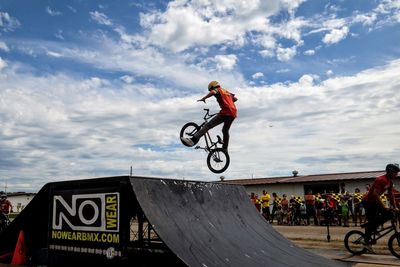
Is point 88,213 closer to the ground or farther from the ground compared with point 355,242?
farther from the ground

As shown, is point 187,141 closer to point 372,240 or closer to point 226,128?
point 226,128

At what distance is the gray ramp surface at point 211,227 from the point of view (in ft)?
16.5

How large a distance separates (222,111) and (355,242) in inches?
162

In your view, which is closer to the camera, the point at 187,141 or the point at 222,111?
the point at 222,111

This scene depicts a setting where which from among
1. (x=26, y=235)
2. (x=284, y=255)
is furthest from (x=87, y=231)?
(x=284, y=255)

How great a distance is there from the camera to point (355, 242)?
841cm

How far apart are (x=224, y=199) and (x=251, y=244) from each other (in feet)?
3.64

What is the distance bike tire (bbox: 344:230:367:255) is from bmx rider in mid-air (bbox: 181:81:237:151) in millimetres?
3634

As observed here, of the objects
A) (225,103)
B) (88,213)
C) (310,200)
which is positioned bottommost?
(88,213)

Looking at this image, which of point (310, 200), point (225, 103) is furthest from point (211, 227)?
point (310, 200)

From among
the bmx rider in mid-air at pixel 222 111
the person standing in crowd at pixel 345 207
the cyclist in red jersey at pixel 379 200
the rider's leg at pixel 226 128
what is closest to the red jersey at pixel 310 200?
the person standing in crowd at pixel 345 207

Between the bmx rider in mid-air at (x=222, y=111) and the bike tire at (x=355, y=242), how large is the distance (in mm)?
3634

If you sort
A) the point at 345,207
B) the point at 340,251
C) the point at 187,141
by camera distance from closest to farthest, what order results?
the point at 187,141, the point at 340,251, the point at 345,207

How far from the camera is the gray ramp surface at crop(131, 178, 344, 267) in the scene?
5023 mm
